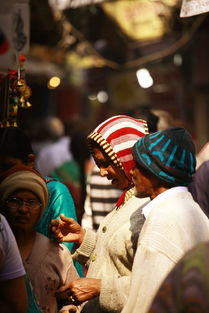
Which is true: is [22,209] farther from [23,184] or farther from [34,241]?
[34,241]

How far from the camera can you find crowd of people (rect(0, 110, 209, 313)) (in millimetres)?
2672

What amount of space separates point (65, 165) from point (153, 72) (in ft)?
19.7

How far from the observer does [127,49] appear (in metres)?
11.5

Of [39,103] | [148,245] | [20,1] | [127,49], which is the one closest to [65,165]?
[20,1]

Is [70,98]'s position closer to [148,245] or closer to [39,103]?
[39,103]

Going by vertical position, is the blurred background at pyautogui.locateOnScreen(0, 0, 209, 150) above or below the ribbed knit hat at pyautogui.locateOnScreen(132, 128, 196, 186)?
above

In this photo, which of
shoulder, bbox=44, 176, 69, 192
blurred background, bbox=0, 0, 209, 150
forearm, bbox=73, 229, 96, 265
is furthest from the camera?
blurred background, bbox=0, 0, 209, 150

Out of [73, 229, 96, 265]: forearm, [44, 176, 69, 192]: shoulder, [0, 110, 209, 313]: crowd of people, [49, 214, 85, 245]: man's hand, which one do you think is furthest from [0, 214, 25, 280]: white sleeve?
[44, 176, 69, 192]: shoulder

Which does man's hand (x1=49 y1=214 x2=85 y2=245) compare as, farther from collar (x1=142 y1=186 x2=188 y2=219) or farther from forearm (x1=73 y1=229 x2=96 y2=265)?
collar (x1=142 y1=186 x2=188 y2=219)

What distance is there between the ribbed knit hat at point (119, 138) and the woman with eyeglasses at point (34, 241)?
446mm

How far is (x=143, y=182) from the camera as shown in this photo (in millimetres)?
3055

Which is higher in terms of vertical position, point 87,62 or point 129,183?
point 87,62

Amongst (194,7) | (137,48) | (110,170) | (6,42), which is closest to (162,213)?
(110,170)

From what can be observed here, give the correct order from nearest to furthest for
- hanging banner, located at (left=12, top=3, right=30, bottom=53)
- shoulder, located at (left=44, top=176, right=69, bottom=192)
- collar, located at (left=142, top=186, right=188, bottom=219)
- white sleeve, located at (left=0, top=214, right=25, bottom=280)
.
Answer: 1. white sleeve, located at (left=0, top=214, right=25, bottom=280)
2. collar, located at (left=142, top=186, right=188, bottom=219)
3. shoulder, located at (left=44, top=176, right=69, bottom=192)
4. hanging banner, located at (left=12, top=3, right=30, bottom=53)
